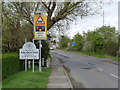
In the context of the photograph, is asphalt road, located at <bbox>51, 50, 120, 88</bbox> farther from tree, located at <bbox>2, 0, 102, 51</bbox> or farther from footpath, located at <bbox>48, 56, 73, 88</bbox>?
tree, located at <bbox>2, 0, 102, 51</bbox>

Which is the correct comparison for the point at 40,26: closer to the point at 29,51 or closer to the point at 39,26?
the point at 39,26

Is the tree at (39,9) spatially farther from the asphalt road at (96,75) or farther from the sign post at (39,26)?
the asphalt road at (96,75)

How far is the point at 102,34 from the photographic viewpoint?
40031 mm

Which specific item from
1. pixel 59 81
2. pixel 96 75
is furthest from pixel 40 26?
pixel 96 75

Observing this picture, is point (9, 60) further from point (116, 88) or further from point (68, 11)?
point (68, 11)

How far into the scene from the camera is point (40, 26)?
13398mm

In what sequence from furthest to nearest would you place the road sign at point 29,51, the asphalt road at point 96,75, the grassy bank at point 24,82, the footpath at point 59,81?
the road sign at point 29,51 < the asphalt road at point 96,75 < the footpath at point 59,81 < the grassy bank at point 24,82

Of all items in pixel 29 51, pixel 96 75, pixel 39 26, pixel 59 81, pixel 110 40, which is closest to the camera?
pixel 59 81

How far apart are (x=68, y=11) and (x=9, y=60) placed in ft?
34.5

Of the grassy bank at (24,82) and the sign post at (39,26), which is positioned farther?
the sign post at (39,26)

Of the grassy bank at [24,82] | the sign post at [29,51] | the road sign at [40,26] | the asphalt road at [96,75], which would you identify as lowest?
the asphalt road at [96,75]

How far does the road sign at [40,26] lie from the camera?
1325cm

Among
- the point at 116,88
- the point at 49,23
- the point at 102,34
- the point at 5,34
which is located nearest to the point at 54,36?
the point at 49,23

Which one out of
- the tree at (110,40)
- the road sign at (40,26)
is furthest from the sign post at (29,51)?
the tree at (110,40)
